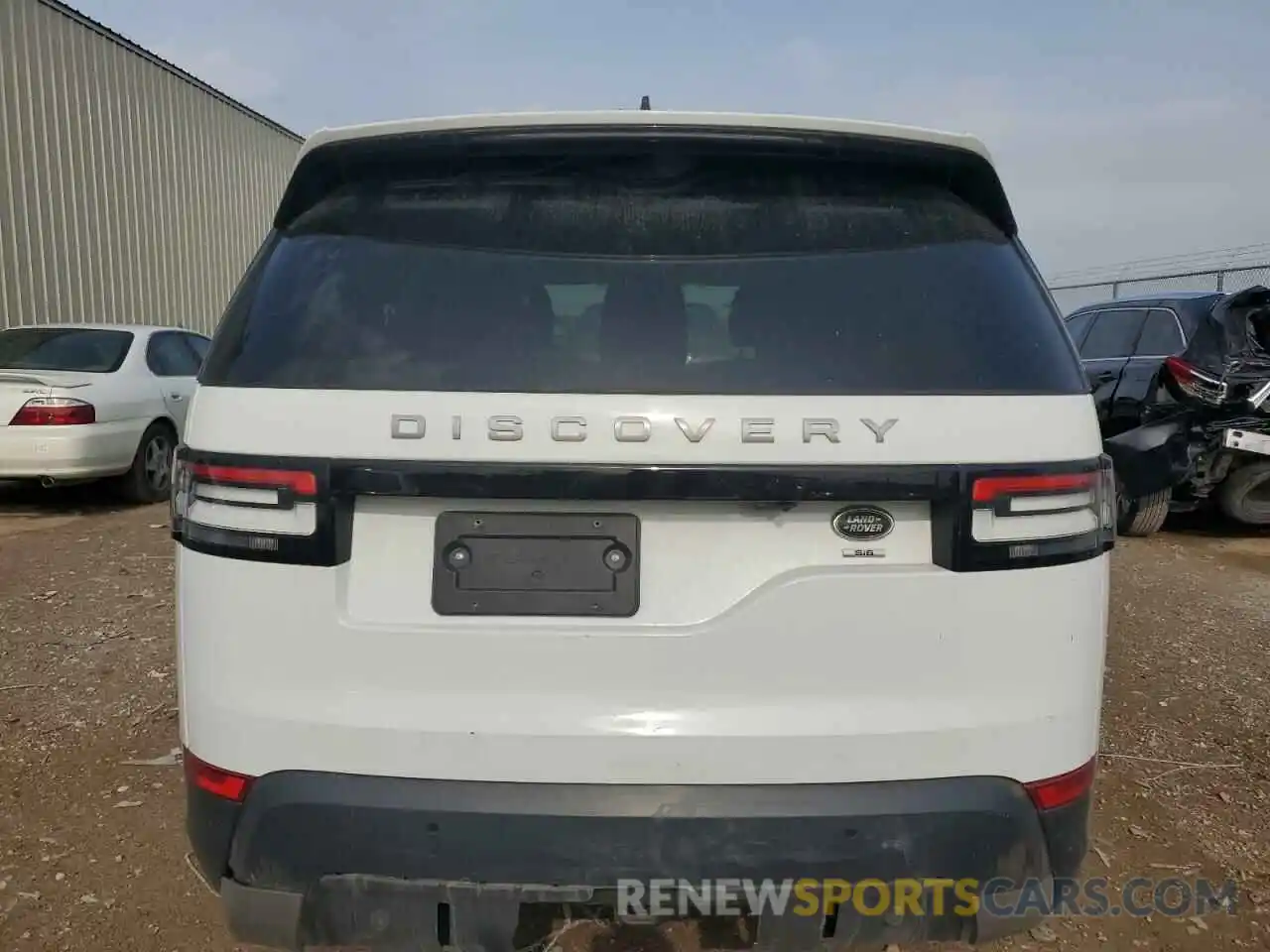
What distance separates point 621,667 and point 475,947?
1.90ft

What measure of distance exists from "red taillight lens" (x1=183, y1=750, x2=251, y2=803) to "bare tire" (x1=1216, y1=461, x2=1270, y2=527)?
300 inches

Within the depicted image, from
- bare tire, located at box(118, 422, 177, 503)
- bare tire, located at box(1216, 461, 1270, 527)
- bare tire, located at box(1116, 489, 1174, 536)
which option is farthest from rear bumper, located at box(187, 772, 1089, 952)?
bare tire, located at box(118, 422, 177, 503)

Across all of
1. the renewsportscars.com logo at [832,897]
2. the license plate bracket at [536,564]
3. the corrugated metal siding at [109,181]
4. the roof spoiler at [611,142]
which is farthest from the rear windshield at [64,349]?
the renewsportscars.com logo at [832,897]

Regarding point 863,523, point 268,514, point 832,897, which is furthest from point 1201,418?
point 268,514

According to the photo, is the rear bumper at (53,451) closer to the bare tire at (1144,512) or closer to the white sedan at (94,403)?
the white sedan at (94,403)

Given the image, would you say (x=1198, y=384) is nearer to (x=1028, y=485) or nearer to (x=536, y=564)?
(x=1028, y=485)

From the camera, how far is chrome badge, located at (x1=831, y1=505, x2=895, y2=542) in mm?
1681

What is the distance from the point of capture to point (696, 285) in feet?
5.82

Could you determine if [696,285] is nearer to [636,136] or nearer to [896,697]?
[636,136]

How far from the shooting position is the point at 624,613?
5.51ft

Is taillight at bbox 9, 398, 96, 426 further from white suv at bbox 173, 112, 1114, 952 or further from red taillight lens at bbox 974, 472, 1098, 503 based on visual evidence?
red taillight lens at bbox 974, 472, 1098, 503

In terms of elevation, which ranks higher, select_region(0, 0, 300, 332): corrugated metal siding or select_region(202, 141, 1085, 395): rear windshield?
select_region(0, 0, 300, 332): corrugated metal siding

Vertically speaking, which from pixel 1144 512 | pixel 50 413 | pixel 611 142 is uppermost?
pixel 611 142

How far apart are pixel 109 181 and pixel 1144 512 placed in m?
13.0
